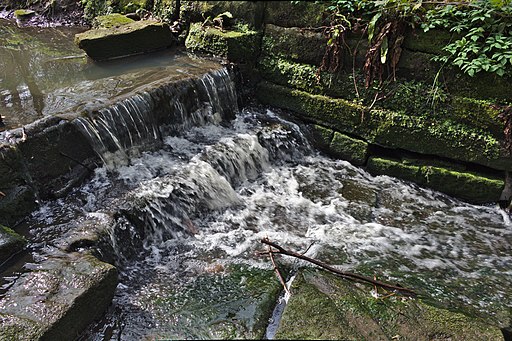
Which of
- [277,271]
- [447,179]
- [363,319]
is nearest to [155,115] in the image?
[277,271]

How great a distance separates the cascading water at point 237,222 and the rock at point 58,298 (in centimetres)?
23

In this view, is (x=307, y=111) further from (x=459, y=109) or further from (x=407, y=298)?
(x=407, y=298)

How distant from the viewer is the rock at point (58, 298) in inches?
113

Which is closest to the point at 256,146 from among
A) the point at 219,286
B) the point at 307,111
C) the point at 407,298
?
the point at 307,111

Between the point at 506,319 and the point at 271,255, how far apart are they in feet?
7.43

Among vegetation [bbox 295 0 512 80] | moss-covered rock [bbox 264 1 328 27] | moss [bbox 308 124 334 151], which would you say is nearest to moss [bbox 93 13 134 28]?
moss-covered rock [bbox 264 1 328 27]

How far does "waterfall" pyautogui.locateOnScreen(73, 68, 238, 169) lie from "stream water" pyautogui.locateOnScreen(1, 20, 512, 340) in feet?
0.13

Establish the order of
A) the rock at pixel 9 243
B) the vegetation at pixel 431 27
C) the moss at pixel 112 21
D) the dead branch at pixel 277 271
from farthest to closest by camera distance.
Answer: the moss at pixel 112 21 → the vegetation at pixel 431 27 → the dead branch at pixel 277 271 → the rock at pixel 9 243

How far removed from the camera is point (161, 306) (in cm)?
349

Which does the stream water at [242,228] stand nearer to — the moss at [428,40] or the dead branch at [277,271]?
the dead branch at [277,271]

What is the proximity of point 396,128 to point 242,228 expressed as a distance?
3.08 m

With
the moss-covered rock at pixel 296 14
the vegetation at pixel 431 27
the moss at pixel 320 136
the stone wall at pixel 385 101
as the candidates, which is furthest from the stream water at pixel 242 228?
the vegetation at pixel 431 27

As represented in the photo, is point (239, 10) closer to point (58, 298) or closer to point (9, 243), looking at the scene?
point (9, 243)

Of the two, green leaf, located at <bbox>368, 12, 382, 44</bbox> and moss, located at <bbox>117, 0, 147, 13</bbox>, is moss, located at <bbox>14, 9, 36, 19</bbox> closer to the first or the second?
moss, located at <bbox>117, 0, 147, 13</bbox>
